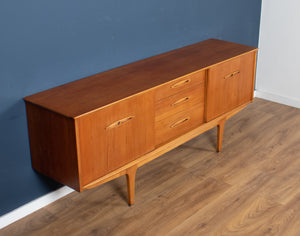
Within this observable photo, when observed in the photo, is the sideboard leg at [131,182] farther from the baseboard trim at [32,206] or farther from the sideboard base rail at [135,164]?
the baseboard trim at [32,206]

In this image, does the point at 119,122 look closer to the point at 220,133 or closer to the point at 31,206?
the point at 31,206

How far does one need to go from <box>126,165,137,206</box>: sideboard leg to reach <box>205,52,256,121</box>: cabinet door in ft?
2.39

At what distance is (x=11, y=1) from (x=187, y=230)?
153 centimetres

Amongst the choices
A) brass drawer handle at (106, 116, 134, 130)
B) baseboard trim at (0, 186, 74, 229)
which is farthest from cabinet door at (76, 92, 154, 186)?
baseboard trim at (0, 186, 74, 229)

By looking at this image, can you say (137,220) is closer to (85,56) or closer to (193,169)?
(193,169)

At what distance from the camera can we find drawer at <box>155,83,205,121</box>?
8.60ft

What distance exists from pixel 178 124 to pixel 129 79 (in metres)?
0.46

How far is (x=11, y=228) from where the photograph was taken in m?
2.48

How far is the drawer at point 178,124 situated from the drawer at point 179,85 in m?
0.16

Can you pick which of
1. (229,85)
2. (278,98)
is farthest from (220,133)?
(278,98)

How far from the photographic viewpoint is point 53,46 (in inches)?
95.7

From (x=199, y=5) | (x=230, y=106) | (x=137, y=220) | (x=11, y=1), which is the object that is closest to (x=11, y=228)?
(x=137, y=220)

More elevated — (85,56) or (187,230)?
(85,56)

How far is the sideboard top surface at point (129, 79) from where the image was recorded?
7.48 feet
